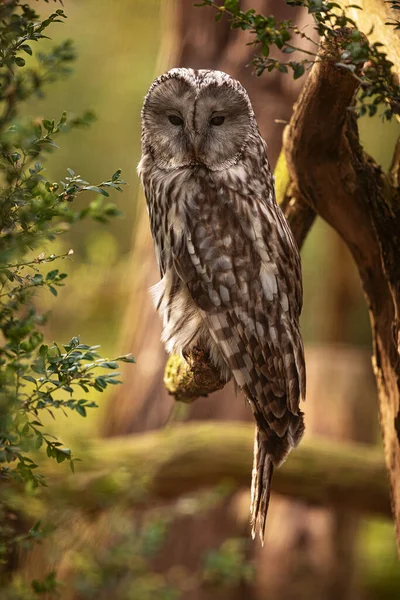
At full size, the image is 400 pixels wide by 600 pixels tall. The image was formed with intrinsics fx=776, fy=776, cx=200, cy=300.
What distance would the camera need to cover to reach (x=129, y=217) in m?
8.95

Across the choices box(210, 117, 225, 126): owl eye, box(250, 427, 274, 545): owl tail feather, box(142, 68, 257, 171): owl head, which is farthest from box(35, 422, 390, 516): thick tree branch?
box(210, 117, 225, 126): owl eye

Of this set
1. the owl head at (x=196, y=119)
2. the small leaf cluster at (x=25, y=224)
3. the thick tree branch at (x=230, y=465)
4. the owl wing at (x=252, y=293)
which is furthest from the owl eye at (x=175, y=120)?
the thick tree branch at (x=230, y=465)

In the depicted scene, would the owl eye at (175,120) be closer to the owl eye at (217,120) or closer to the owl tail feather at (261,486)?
the owl eye at (217,120)

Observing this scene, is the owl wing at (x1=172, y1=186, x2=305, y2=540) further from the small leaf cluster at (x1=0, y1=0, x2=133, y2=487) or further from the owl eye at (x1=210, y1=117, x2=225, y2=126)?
the small leaf cluster at (x1=0, y1=0, x2=133, y2=487)

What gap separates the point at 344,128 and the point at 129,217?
6.84 m

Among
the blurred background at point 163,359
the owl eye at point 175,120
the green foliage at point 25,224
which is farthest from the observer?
the blurred background at point 163,359

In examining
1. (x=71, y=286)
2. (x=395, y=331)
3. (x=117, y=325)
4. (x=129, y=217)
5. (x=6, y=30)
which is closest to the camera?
(x=6, y=30)

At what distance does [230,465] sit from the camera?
3.81 metres

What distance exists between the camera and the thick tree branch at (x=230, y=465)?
3758 millimetres

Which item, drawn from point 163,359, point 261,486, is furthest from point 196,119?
point 163,359

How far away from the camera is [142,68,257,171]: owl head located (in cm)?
219

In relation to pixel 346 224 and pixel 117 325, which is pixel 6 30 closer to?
Answer: pixel 346 224

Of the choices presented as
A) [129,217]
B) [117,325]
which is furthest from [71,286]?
[129,217]

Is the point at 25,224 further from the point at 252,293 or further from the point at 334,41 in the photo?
the point at 252,293
